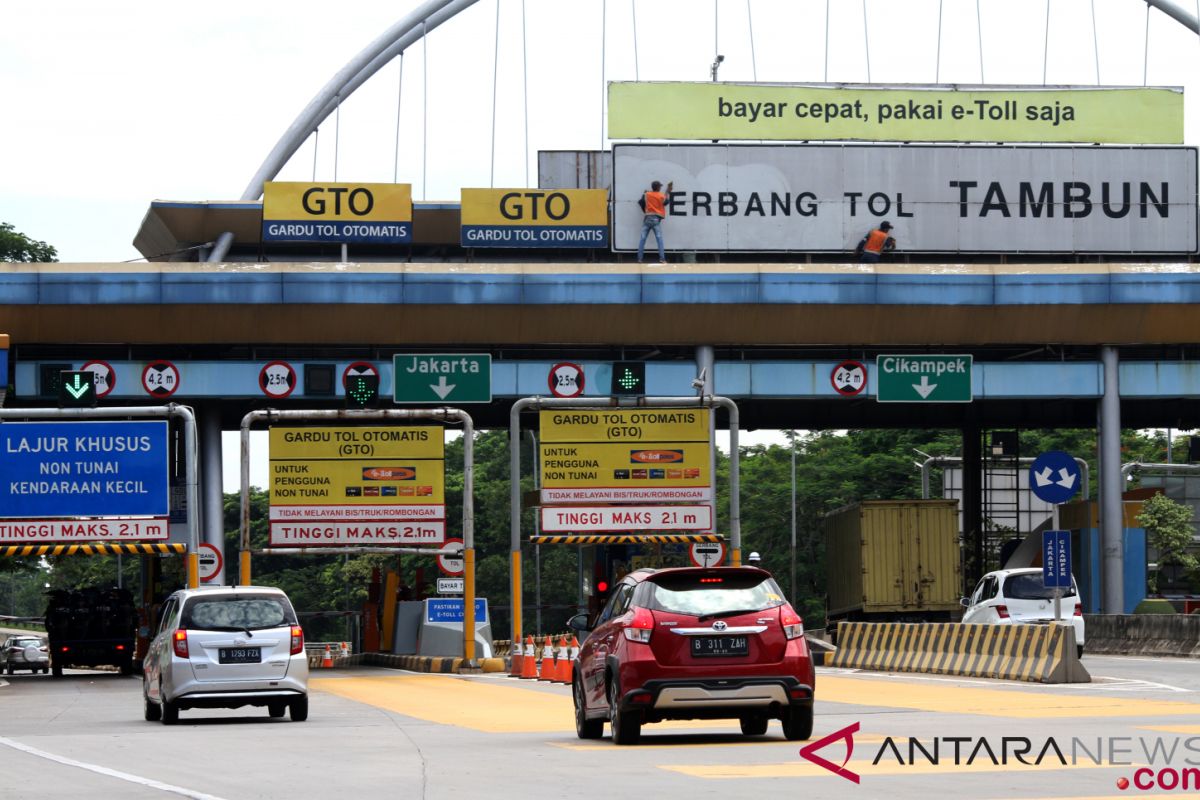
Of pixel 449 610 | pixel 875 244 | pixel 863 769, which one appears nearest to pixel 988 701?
pixel 863 769

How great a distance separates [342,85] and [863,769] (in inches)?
2246

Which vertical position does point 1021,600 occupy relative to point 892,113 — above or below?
below

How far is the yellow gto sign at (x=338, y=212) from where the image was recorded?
5694cm

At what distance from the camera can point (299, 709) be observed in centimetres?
2266

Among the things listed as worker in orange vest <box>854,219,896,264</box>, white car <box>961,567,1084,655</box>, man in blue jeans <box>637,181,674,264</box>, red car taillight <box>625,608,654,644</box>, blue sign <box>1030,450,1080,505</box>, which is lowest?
white car <box>961,567,1084,655</box>

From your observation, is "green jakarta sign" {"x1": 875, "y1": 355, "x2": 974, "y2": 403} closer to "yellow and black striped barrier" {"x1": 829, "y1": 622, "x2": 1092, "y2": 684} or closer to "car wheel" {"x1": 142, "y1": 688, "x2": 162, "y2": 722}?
"yellow and black striped barrier" {"x1": 829, "y1": 622, "x2": 1092, "y2": 684}

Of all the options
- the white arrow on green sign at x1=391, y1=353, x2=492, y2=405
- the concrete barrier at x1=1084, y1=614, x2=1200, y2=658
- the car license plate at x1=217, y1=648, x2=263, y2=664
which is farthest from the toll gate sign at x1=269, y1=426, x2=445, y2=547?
the car license plate at x1=217, y1=648, x2=263, y2=664

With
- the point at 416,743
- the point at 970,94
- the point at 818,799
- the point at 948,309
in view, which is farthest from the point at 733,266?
the point at 818,799

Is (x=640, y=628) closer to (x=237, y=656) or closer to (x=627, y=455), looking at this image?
(x=237, y=656)

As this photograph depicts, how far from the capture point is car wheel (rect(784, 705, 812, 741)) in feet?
56.0

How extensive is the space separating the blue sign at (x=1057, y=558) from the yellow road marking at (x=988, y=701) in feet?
6.66

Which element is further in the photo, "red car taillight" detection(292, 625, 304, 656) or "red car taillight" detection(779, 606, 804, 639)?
"red car taillight" detection(292, 625, 304, 656)

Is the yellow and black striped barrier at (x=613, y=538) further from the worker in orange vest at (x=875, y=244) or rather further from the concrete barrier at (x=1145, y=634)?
the worker in orange vest at (x=875, y=244)

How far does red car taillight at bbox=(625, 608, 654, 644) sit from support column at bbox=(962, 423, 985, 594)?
43938mm
